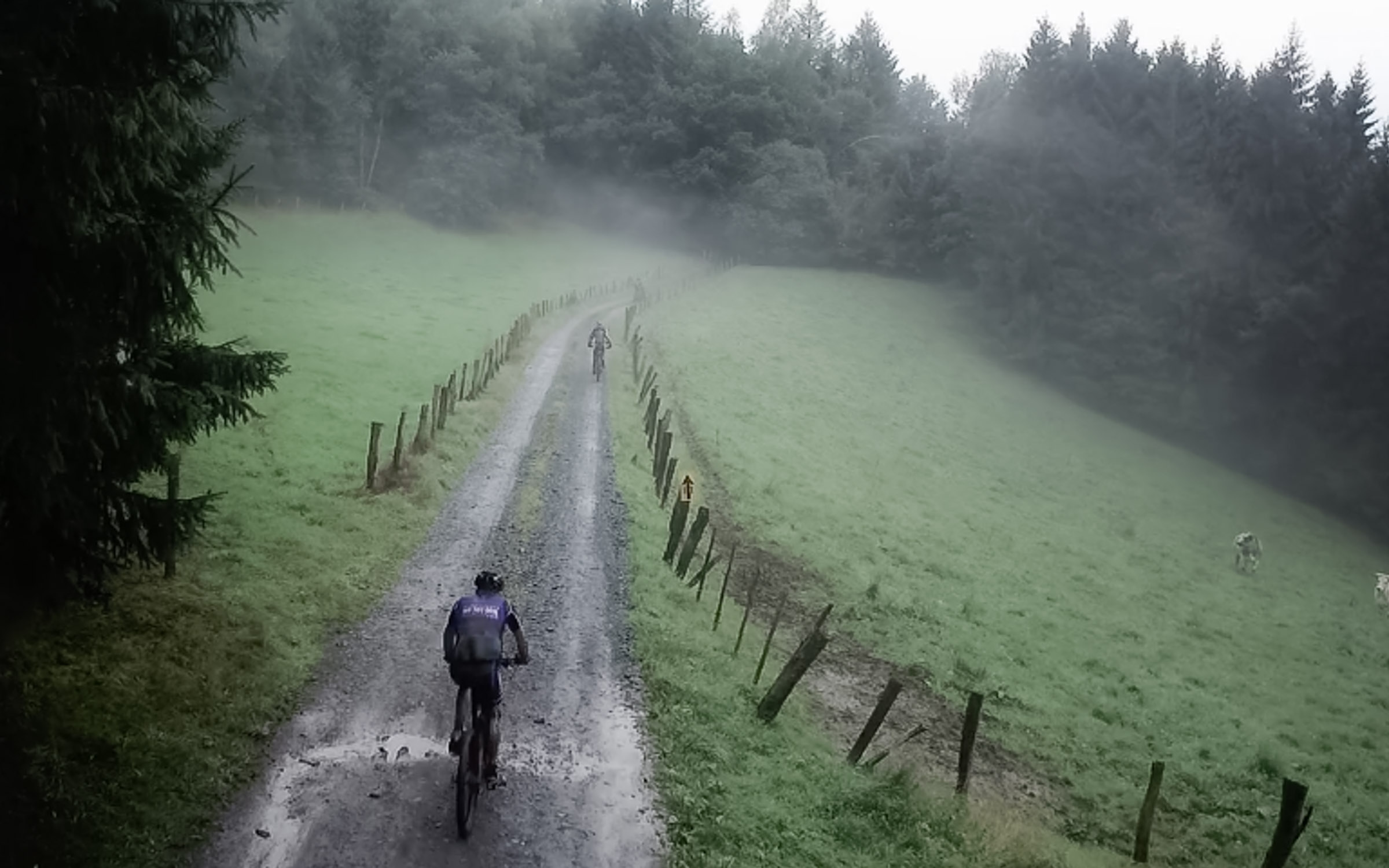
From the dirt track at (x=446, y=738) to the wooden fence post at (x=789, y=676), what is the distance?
1883 mm

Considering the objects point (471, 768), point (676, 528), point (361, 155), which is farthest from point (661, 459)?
point (361, 155)

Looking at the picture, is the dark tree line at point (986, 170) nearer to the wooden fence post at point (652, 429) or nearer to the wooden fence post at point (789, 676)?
the wooden fence post at point (652, 429)

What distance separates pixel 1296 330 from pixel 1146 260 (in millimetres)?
10644

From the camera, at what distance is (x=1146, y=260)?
180 ft

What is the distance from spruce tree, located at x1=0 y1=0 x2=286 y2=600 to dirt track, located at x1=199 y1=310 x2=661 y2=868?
3084 mm

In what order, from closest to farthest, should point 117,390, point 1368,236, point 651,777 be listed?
point 117,390 < point 651,777 < point 1368,236

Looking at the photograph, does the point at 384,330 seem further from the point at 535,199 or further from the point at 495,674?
the point at 535,199

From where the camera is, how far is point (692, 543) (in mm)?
18016

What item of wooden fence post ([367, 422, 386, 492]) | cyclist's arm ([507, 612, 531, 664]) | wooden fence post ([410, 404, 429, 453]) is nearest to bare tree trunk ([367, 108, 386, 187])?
wooden fence post ([410, 404, 429, 453])

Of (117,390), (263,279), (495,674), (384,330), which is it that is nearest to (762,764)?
(495,674)

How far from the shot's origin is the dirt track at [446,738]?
890 cm

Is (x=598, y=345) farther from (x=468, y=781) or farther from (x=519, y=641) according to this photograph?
(x=468, y=781)

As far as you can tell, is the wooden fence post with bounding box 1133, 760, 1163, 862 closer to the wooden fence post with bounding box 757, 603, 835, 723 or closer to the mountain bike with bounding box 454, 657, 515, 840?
the wooden fence post with bounding box 757, 603, 835, 723

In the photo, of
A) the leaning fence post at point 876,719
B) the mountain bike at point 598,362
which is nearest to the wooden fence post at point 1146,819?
the leaning fence post at point 876,719
